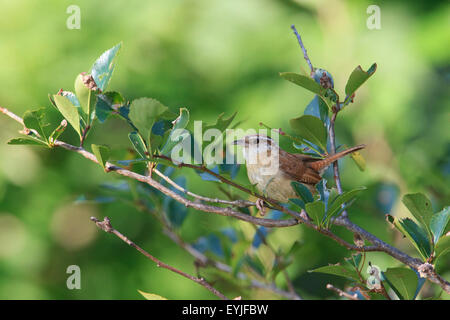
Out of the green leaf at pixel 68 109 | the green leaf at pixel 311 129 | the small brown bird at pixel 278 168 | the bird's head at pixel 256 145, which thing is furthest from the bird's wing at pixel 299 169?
the green leaf at pixel 68 109

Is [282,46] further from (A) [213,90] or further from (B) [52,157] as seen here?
(B) [52,157]

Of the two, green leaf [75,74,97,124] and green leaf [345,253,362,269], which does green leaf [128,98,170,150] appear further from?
green leaf [345,253,362,269]

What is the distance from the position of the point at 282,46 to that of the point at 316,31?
13.4 inches

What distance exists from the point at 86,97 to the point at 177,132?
0.94 feet

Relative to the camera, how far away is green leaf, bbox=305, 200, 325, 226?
4.71 ft

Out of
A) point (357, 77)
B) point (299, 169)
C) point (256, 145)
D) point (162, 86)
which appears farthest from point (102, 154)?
point (162, 86)

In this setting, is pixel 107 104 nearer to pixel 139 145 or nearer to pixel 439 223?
pixel 139 145

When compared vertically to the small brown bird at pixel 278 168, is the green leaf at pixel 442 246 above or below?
below

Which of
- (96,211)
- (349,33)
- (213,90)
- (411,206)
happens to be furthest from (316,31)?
(411,206)

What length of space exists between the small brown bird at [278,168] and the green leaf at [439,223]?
106cm

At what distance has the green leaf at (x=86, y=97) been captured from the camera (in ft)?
4.98

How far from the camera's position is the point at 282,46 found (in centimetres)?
438

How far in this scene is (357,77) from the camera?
159cm

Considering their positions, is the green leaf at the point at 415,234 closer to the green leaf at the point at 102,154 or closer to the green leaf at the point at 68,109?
the green leaf at the point at 102,154
